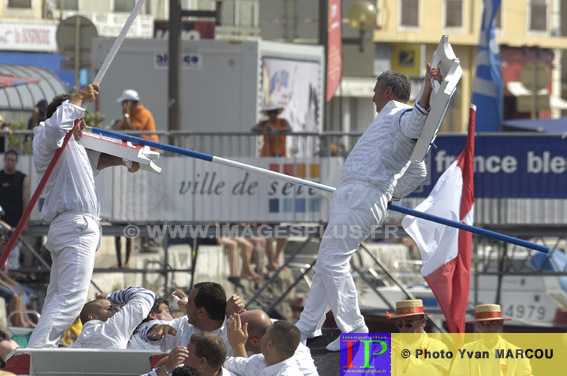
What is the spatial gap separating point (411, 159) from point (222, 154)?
602 centimetres

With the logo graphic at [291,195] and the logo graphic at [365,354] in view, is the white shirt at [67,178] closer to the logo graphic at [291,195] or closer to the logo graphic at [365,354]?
the logo graphic at [365,354]

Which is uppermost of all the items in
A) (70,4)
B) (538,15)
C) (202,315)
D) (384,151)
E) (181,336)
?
(538,15)

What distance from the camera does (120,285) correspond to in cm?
1661

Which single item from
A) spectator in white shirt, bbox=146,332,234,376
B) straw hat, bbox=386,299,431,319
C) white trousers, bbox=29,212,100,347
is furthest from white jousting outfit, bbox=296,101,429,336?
spectator in white shirt, bbox=146,332,234,376

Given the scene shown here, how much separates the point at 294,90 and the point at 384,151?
1022cm

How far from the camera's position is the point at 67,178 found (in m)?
7.91

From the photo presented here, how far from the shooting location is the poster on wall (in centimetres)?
1777

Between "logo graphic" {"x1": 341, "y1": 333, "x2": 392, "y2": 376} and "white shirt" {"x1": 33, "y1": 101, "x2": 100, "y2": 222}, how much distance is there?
175cm

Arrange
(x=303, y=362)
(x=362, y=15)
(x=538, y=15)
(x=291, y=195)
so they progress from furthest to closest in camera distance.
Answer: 1. (x=538, y=15)
2. (x=362, y=15)
3. (x=291, y=195)
4. (x=303, y=362)

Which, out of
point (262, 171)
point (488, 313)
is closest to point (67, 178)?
point (262, 171)

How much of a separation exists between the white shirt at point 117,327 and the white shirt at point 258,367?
2.85 feet

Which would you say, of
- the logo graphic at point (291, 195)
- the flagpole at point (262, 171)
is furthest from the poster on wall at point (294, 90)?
the flagpole at point (262, 171)

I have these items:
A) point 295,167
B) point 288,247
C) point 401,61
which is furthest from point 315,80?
point 401,61

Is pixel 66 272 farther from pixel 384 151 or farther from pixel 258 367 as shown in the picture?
pixel 384 151
